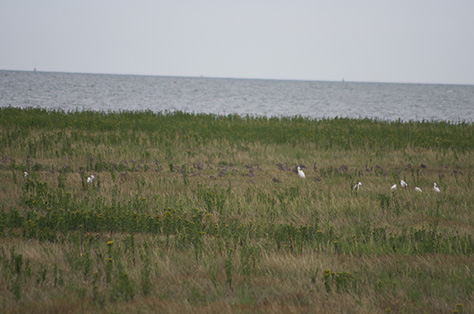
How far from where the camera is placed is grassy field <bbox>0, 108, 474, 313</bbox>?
14.6ft

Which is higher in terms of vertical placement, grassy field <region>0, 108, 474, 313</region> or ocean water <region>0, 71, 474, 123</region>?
ocean water <region>0, 71, 474, 123</region>

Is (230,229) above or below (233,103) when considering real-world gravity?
below

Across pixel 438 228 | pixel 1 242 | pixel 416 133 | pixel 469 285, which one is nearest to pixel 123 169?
pixel 1 242

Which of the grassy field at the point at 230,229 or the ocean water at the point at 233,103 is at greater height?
the ocean water at the point at 233,103

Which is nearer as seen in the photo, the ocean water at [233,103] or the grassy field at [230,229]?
the grassy field at [230,229]

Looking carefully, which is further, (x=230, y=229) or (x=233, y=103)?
(x=233, y=103)

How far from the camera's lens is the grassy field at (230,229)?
4453mm

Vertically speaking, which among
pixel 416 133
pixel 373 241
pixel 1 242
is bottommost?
pixel 1 242

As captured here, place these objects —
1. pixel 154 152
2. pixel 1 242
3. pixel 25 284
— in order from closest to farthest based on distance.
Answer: pixel 25 284
pixel 1 242
pixel 154 152

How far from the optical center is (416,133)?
1862cm

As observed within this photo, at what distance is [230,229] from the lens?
260 inches

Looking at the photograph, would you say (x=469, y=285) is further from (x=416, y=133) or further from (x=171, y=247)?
(x=416, y=133)

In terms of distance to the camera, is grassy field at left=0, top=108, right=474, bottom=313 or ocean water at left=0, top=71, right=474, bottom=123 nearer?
grassy field at left=0, top=108, right=474, bottom=313

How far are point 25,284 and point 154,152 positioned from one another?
9641 mm
